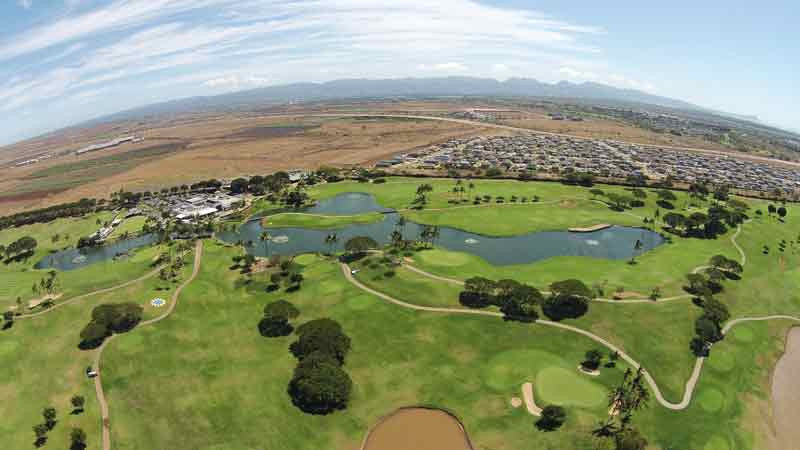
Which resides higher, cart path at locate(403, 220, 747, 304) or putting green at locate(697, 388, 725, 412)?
cart path at locate(403, 220, 747, 304)

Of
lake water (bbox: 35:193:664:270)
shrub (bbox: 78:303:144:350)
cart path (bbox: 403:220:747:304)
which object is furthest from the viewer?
lake water (bbox: 35:193:664:270)

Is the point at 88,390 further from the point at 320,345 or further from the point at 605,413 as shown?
the point at 605,413

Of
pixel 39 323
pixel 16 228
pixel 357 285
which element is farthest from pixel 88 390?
pixel 16 228

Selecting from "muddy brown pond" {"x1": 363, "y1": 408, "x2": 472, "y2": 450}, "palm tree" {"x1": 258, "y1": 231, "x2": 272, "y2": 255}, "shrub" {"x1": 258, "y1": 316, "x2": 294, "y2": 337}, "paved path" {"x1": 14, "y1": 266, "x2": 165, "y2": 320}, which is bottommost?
"muddy brown pond" {"x1": 363, "y1": 408, "x2": 472, "y2": 450}

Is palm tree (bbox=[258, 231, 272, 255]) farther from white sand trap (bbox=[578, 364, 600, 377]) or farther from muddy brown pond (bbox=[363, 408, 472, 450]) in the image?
white sand trap (bbox=[578, 364, 600, 377])

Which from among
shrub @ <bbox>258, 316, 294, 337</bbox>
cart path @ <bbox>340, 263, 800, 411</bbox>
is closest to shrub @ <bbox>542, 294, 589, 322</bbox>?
cart path @ <bbox>340, 263, 800, 411</bbox>
